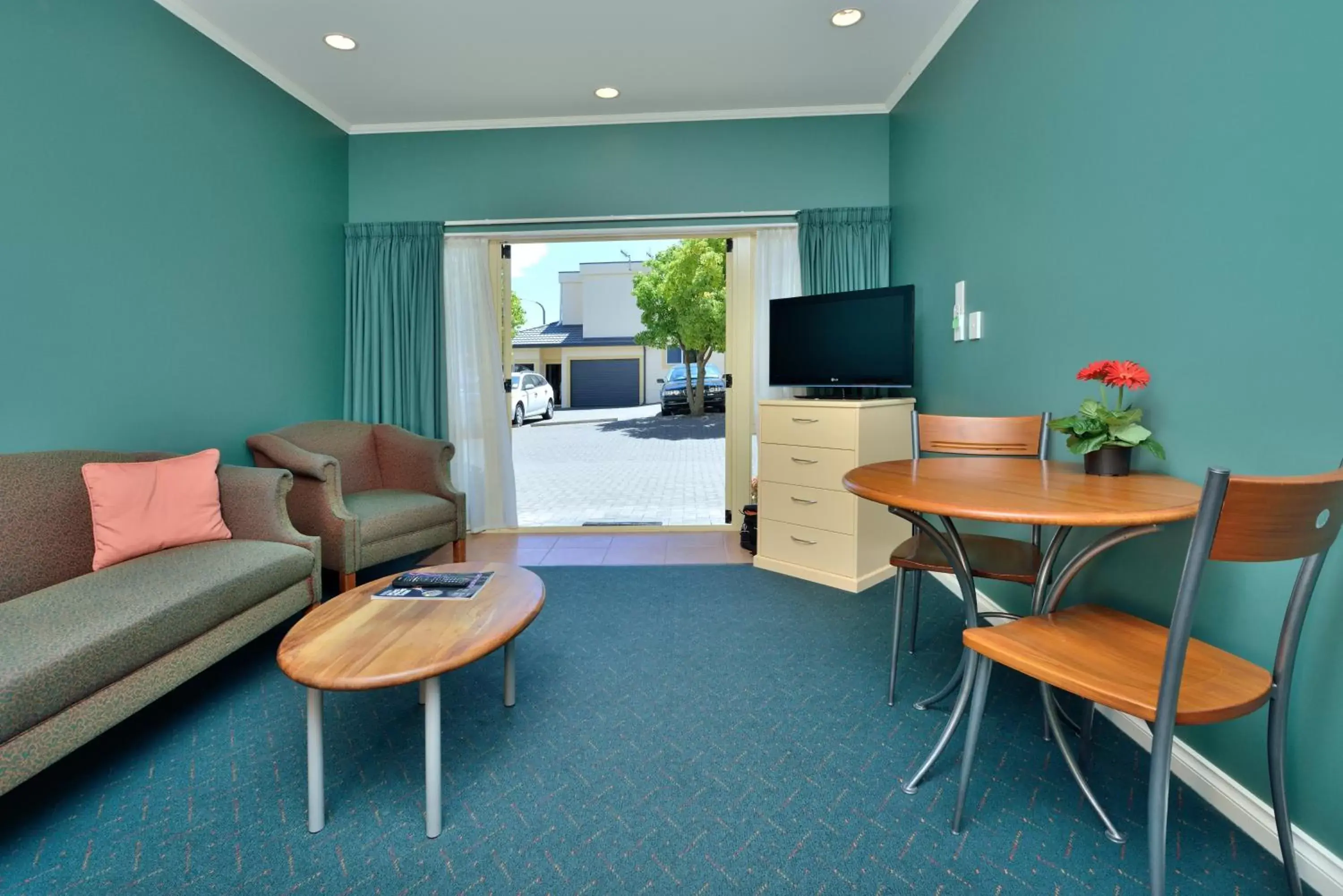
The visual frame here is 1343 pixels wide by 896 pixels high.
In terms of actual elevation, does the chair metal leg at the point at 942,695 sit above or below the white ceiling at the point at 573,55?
below

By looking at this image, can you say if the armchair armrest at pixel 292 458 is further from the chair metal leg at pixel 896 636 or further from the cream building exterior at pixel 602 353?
the cream building exterior at pixel 602 353

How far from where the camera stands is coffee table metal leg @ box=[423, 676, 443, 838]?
1.43 meters

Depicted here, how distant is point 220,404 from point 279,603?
1349 mm

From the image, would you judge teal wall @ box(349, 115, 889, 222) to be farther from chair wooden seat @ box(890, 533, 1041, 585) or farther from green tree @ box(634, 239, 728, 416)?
green tree @ box(634, 239, 728, 416)

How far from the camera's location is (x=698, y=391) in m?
12.9

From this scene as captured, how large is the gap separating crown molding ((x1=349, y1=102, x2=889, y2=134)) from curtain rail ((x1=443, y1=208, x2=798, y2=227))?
58 centimetres

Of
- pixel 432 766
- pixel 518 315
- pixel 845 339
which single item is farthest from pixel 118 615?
pixel 518 315

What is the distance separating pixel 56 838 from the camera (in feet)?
4.65

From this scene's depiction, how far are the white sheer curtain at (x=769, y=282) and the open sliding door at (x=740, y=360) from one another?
7 centimetres

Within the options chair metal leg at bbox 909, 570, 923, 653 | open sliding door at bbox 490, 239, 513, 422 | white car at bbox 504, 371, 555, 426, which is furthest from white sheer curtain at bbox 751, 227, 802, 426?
white car at bbox 504, 371, 555, 426

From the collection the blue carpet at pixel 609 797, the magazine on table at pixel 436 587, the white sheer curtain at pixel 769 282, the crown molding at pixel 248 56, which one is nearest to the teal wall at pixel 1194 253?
the blue carpet at pixel 609 797

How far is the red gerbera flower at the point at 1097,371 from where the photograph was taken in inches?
67.4

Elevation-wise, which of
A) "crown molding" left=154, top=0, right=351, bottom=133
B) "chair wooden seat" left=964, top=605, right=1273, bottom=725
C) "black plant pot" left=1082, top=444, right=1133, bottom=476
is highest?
"crown molding" left=154, top=0, right=351, bottom=133

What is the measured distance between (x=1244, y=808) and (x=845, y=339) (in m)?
2.47
